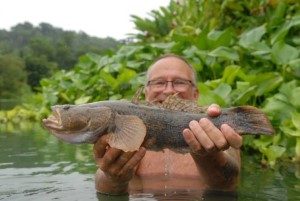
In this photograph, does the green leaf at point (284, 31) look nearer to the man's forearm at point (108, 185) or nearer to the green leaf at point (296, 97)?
the green leaf at point (296, 97)

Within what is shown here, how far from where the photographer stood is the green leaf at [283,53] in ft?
21.9

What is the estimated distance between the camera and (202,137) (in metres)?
3.12

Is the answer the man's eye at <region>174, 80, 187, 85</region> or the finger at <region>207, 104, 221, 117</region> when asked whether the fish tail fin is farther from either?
the man's eye at <region>174, 80, 187, 85</region>

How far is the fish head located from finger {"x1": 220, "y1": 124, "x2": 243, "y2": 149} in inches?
25.2

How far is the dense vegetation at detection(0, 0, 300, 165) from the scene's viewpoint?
238 inches

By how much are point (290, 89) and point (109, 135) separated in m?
3.42

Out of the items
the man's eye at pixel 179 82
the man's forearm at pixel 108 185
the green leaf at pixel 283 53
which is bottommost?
the man's forearm at pixel 108 185

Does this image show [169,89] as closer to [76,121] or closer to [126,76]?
[76,121]

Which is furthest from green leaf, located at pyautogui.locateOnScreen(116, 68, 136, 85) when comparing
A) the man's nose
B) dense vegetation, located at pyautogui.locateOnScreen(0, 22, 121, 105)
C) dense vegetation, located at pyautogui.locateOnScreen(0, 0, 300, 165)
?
dense vegetation, located at pyautogui.locateOnScreen(0, 22, 121, 105)

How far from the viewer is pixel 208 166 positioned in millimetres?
3746

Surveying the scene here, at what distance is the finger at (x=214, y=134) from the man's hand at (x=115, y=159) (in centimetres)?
41

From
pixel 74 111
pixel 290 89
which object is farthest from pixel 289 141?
pixel 74 111

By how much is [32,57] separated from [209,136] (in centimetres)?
7165

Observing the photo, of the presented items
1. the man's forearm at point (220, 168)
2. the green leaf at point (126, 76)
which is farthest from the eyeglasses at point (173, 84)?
the green leaf at point (126, 76)
